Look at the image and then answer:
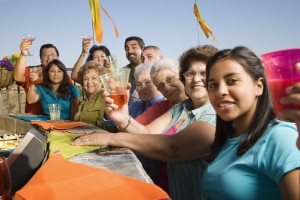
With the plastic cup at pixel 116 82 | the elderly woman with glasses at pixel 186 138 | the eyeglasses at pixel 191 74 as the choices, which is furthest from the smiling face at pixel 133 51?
the plastic cup at pixel 116 82

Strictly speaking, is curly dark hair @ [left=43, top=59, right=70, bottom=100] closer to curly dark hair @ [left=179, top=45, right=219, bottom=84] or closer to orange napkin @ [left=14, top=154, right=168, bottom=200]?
curly dark hair @ [left=179, top=45, right=219, bottom=84]

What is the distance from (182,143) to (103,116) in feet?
6.63

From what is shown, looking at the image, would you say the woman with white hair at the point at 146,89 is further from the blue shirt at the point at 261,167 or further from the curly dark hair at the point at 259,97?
the blue shirt at the point at 261,167

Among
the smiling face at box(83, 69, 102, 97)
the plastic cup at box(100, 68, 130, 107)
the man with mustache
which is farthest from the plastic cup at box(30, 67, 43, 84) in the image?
the plastic cup at box(100, 68, 130, 107)

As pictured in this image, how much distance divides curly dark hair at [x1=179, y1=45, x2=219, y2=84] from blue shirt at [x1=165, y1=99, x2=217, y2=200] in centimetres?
30

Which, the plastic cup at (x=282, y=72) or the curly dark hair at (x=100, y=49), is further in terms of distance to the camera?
the curly dark hair at (x=100, y=49)

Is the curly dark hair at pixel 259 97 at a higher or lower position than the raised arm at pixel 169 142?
higher

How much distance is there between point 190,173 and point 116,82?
77 cm

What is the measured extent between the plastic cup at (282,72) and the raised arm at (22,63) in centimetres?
452

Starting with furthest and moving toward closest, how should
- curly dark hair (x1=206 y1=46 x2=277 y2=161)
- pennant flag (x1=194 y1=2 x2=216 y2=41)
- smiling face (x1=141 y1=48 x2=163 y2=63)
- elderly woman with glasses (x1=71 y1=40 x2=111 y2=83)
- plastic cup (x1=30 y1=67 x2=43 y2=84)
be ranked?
pennant flag (x1=194 y1=2 x2=216 y2=41)
elderly woman with glasses (x1=71 y1=40 x2=111 y2=83)
smiling face (x1=141 y1=48 x2=163 y2=63)
plastic cup (x1=30 y1=67 x2=43 y2=84)
curly dark hair (x1=206 y1=46 x2=277 y2=161)

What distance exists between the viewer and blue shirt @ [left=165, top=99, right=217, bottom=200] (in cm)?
224

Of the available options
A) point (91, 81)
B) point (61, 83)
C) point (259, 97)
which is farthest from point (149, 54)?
point (259, 97)

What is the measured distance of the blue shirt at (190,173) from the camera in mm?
2242

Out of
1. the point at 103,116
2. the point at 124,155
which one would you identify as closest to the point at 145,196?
the point at 124,155
